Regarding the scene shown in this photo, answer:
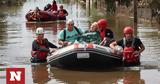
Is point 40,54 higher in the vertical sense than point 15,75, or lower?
lower

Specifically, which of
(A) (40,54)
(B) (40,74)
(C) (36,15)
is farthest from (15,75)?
(C) (36,15)

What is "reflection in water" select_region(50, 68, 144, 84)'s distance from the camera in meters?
11.0

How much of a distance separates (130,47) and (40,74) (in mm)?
2413

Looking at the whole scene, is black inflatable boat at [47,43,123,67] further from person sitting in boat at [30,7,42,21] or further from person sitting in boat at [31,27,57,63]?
person sitting in boat at [30,7,42,21]

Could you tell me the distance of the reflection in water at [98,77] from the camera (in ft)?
36.2

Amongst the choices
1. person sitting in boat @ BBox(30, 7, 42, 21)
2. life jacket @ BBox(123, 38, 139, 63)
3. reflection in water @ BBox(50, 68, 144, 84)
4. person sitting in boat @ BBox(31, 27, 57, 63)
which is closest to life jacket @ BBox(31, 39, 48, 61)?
person sitting in boat @ BBox(31, 27, 57, 63)

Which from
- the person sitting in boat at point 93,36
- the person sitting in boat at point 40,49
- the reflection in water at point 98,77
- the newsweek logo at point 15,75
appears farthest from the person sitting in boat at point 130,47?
the newsweek logo at point 15,75

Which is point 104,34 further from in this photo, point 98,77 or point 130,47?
point 98,77

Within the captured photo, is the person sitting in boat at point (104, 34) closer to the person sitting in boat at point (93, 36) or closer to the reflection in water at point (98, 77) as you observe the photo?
the person sitting in boat at point (93, 36)

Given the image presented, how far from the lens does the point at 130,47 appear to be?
495 inches

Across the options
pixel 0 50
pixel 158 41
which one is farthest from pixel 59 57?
pixel 158 41

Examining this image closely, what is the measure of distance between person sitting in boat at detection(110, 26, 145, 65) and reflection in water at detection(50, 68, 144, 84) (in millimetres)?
456

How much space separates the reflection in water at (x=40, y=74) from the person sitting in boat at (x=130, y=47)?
191cm

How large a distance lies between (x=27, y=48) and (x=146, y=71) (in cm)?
623
